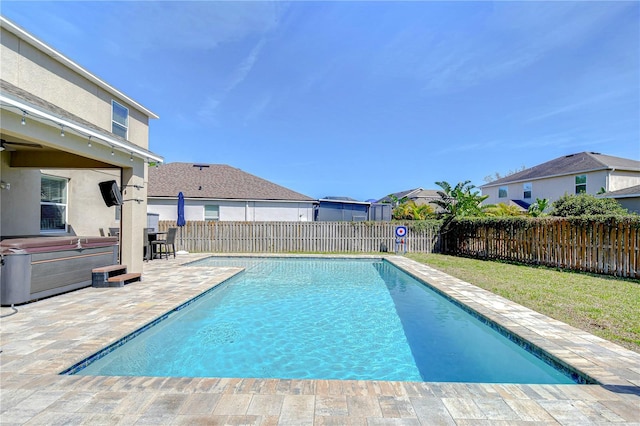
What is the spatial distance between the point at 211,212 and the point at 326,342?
56.1ft

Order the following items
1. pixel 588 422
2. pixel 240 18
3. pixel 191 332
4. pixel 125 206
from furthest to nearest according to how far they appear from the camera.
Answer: pixel 240 18
pixel 125 206
pixel 191 332
pixel 588 422

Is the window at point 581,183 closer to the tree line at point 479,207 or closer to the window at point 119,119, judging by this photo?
the tree line at point 479,207

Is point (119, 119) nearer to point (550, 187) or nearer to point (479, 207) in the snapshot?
point (479, 207)

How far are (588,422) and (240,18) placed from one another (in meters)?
15.8

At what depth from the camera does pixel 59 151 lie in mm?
7508

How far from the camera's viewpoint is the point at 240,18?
43.3 ft

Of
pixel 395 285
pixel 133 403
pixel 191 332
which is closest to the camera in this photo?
pixel 133 403

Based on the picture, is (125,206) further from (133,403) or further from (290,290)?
(133,403)

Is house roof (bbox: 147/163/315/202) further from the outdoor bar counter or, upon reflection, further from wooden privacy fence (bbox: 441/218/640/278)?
the outdoor bar counter

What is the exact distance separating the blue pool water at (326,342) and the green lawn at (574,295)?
54.8 inches

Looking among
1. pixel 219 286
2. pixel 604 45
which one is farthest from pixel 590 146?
pixel 219 286

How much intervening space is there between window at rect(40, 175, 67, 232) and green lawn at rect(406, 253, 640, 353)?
1215 cm

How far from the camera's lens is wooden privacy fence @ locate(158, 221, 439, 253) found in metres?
16.8

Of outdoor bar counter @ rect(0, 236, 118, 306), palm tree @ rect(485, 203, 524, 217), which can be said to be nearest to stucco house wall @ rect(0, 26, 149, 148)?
outdoor bar counter @ rect(0, 236, 118, 306)
